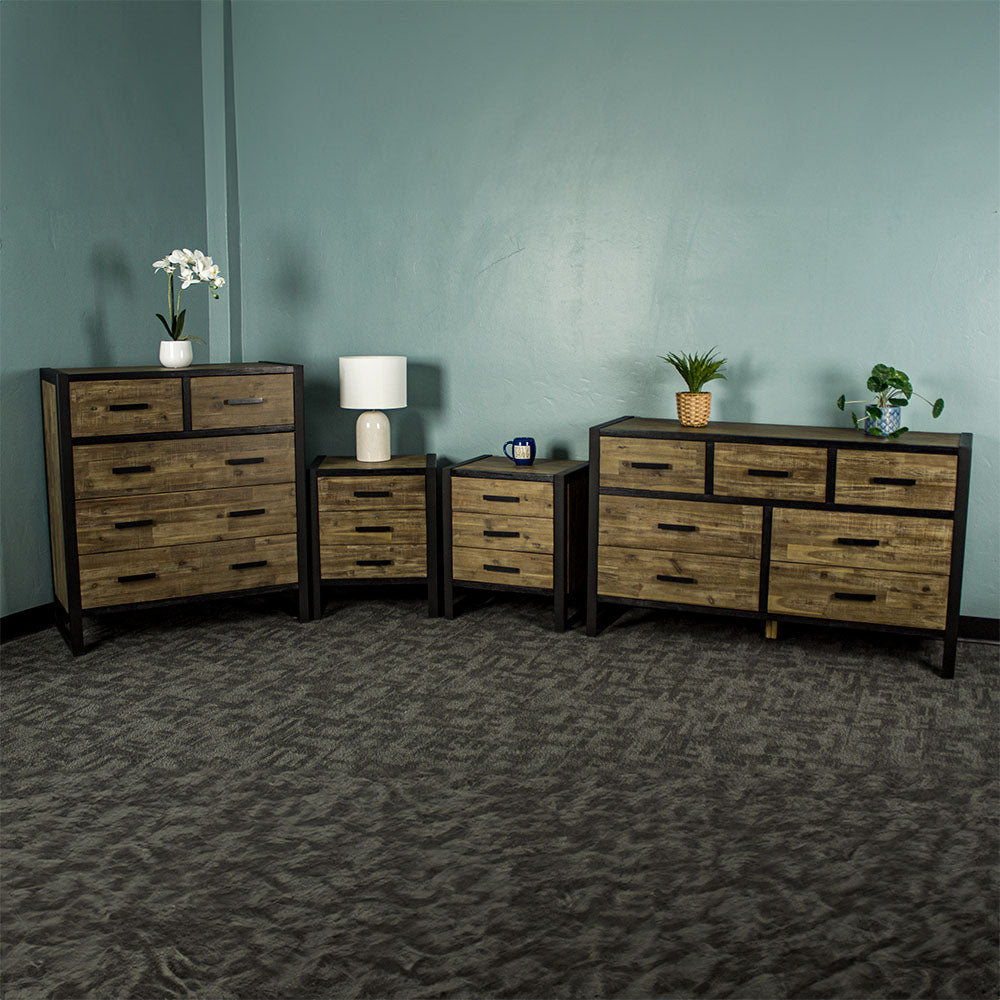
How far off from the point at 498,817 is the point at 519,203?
239cm

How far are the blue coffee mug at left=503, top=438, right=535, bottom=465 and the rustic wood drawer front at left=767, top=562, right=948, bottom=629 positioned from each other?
95cm

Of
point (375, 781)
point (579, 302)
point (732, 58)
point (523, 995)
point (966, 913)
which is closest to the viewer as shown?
point (523, 995)

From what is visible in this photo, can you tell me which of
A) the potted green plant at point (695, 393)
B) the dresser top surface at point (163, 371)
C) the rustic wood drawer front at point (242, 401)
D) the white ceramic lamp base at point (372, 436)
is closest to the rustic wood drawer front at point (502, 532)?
the white ceramic lamp base at point (372, 436)

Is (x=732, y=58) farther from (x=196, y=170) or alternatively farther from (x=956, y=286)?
(x=196, y=170)

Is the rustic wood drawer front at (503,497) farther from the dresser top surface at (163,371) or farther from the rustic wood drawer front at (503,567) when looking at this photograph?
the dresser top surface at (163,371)

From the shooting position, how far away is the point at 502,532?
3.65 meters

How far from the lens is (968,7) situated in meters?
3.27

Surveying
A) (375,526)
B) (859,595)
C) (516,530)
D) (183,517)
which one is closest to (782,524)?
(859,595)

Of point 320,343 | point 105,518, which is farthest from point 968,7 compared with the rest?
point 105,518

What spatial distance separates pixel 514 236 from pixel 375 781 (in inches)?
87.1

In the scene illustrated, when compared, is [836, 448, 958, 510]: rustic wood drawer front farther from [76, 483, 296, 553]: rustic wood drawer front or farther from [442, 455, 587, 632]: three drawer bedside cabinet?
[76, 483, 296, 553]: rustic wood drawer front

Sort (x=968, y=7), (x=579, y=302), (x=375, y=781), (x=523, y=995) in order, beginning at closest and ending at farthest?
(x=523, y=995)
(x=375, y=781)
(x=968, y=7)
(x=579, y=302)

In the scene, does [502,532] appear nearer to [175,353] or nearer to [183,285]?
[175,353]

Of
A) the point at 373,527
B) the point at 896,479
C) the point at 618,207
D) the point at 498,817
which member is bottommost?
the point at 498,817
